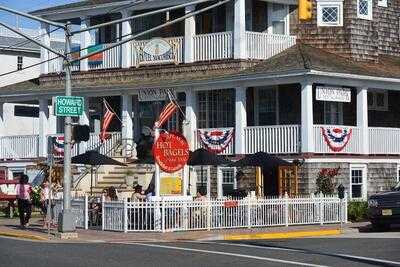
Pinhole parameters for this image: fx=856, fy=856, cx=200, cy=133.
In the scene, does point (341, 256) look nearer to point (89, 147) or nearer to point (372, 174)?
point (372, 174)

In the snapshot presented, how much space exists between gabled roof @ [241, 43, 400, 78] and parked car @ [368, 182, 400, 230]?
19.4ft

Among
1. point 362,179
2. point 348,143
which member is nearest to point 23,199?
point 348,143

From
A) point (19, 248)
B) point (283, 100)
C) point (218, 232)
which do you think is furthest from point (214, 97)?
point (19, 248)

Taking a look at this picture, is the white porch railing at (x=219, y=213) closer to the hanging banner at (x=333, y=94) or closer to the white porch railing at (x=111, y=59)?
the hanging banner at (x=333, y=94)

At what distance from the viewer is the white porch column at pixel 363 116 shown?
31641mm

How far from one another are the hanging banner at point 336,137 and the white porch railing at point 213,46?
16.1 ft

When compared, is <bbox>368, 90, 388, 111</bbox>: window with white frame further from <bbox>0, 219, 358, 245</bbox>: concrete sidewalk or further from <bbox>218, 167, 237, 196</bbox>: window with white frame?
<bbox>0, 219, 358, 245</bbox>: concrete sidewalk

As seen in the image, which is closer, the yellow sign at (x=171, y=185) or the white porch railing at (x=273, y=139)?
the yellow sign at (x=171, y=185)

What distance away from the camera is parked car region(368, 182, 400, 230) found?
25.1 metres

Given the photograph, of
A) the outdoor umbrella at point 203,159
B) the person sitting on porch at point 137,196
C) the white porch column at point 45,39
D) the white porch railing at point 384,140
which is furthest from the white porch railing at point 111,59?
the white porch railing at point 384,140

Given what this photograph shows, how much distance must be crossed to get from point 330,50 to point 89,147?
10.8 m

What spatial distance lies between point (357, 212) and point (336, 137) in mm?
3303

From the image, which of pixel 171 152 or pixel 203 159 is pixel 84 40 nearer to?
pixel 203 159

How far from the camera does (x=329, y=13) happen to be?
34.6 metres
